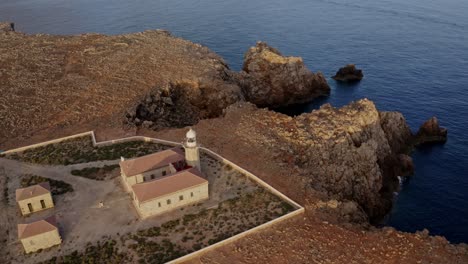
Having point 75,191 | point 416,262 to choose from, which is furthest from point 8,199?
point 416,262

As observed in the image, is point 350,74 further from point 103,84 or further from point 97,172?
point 97,172

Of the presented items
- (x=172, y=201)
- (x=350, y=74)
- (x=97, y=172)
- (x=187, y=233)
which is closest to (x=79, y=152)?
(x=97, y=172)

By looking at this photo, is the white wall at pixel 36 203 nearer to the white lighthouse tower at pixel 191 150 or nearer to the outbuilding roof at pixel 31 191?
the outbuilding roof at pixel 31 191

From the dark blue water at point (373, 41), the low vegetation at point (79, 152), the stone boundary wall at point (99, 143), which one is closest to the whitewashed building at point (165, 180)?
the low vegetation at point (79, 152)

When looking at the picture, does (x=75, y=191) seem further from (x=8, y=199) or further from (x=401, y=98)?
(x=401, y=98)

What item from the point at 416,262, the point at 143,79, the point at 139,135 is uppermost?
the point at 143,79

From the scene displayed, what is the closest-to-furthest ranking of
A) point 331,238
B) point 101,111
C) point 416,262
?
point 416,262 < point 331,238 < point 101,111
